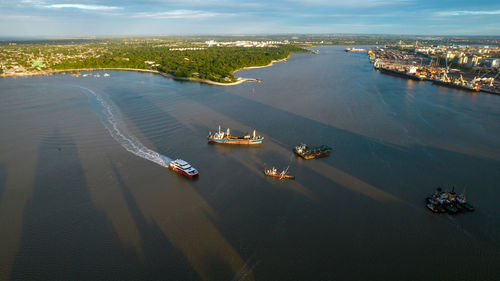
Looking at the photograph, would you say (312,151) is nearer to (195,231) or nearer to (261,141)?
(261,141)

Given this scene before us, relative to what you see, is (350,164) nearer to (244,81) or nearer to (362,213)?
(362,213)

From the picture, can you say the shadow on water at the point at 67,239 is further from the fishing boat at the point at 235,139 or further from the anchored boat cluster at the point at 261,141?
Result: the fishing boat at the point at 235,139

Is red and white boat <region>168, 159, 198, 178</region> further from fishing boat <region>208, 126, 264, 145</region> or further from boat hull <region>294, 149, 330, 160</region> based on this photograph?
boat hull <region>294, 149, 330, 160</region>

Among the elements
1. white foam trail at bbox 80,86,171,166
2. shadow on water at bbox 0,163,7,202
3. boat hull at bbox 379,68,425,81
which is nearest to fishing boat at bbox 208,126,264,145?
white foam trail at bbox 80,86,171,166

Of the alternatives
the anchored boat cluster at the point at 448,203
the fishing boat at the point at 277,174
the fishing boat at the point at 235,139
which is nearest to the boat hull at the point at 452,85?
the anchored boat cluster at the point at 448,203

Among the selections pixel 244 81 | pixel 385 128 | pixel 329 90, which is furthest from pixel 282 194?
pixel 244 81

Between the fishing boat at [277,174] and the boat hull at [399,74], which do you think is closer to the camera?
the fishing boat at [277,174]

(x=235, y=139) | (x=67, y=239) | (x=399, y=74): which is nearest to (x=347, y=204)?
(x=235, y=139)

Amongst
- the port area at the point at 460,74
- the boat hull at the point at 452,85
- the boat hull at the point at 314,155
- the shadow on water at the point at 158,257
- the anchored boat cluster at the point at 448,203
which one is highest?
the port area at the point at 460,74

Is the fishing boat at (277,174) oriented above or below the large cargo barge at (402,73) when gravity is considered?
below
